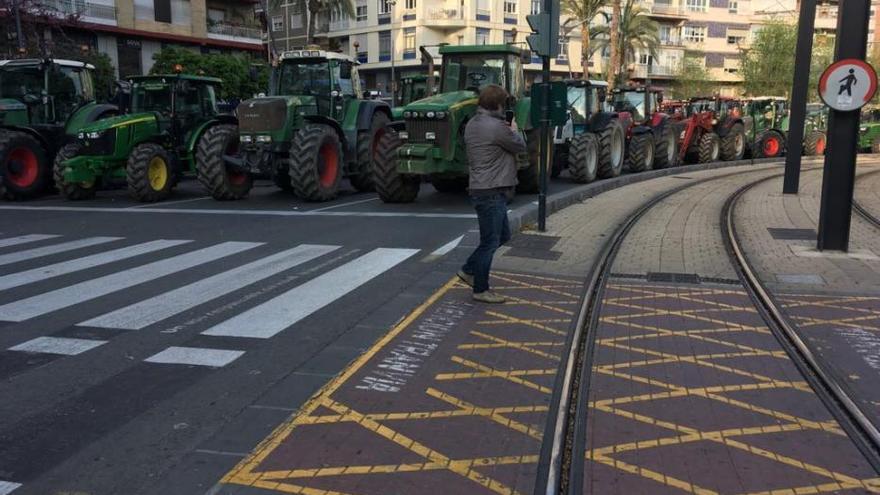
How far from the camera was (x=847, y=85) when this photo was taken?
8633 millimetres

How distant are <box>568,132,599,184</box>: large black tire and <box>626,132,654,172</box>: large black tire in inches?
144

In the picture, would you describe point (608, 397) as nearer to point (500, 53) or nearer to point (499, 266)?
point (499, 266)

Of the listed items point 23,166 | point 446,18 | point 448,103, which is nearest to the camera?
point 448,103

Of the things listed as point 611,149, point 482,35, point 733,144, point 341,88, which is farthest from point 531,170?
point 482,35

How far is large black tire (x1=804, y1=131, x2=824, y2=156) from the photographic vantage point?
31203mm

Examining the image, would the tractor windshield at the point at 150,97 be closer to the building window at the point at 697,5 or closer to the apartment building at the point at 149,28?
the apartment building at the point at 149,28

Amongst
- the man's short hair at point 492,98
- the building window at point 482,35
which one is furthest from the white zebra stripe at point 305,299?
the building window at point 482,35

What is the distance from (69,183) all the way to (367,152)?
6225 millimetres

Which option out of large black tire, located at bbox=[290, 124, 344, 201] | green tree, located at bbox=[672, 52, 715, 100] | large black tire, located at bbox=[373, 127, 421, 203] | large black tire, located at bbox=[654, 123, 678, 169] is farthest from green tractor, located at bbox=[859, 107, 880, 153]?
large black tire, located at bbox=[290, 124, 344, 201]

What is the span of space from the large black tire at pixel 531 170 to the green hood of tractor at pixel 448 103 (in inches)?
63.5

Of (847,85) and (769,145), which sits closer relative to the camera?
(847,85)

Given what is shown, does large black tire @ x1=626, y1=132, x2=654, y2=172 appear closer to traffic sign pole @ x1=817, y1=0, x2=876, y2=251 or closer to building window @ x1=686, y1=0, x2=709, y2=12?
traffic sign pole @ x1=817, y1=0, x2=876, y2=251

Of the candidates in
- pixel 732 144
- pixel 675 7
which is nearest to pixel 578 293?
pixel 732 144

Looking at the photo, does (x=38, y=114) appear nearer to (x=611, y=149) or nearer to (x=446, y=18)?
(x=611, y=149)
